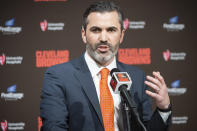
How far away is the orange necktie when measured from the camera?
1.32 meters

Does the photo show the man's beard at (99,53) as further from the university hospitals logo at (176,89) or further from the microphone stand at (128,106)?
the university hospitals logo at (176,89)

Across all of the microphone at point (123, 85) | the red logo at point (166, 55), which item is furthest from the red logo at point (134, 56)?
the microphone at point (123, 85)

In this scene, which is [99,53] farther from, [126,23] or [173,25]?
[173,25]

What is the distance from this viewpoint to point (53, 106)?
1229mm

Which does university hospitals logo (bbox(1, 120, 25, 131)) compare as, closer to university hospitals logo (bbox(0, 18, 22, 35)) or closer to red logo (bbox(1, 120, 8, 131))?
red logo (bbox(1, 120, 8, 131))

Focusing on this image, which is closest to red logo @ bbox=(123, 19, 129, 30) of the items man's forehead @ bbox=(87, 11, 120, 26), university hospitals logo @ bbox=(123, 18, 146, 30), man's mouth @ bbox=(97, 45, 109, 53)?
university hospitals logo @ bbox=(123, 18, 146, 30)

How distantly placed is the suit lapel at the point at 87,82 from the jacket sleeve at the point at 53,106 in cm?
13

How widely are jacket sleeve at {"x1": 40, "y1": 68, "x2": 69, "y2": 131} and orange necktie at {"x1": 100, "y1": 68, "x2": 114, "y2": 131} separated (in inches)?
8.8

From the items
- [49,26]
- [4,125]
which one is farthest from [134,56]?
[4,125]

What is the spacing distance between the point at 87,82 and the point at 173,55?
2.05 metres

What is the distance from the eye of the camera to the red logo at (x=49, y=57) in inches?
114

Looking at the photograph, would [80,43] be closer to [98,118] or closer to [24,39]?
[24,39]

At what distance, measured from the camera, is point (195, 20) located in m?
3.17

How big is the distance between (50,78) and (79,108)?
0.88 ft
